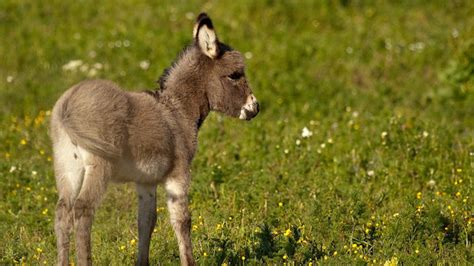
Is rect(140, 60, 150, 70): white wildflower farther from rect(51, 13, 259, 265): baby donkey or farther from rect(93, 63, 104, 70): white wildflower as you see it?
rect(51, 13, 259, 265): baby donkey

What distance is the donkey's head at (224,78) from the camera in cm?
817

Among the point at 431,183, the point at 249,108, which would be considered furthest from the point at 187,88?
the point at 431,183

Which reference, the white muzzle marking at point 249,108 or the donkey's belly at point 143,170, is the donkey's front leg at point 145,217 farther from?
the white muzzle marking at point 249,108

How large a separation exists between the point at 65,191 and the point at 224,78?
180 cm

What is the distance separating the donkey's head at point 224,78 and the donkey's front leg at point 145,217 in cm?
101

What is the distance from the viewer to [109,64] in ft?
50.7

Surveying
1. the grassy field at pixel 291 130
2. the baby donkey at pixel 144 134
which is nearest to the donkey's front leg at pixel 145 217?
the baby donkey at pixel 144 134

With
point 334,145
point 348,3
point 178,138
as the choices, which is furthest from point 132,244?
point 348,3

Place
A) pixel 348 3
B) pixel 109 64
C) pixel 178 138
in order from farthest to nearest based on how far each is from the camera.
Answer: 1. pixel 348 3
2. pixel 109 64
3. pixel 178 138

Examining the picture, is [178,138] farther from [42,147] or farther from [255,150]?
[42,147]

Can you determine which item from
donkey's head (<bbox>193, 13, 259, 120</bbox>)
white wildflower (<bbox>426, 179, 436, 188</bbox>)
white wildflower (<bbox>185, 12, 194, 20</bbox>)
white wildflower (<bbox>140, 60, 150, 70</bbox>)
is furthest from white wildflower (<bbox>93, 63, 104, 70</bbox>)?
donkey's head (<bbox>193, 13, 259, 120</bbox>)

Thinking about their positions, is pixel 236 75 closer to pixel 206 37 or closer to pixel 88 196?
pixel 206 37

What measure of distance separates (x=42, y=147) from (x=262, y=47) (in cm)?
507

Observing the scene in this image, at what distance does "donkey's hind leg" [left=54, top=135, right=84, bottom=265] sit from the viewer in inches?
286
